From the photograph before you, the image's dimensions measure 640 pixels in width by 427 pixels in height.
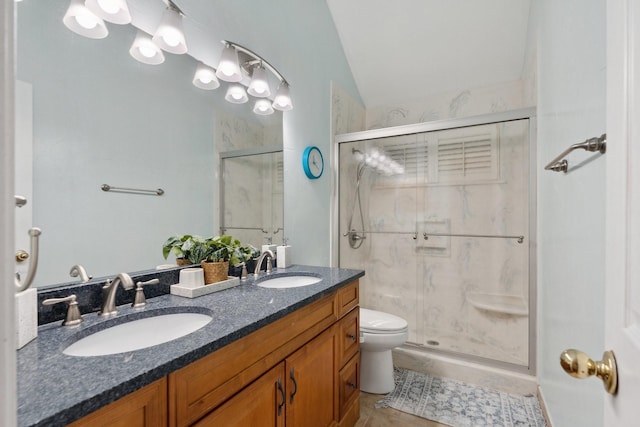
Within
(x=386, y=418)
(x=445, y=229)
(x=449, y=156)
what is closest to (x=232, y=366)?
(x=386, y=418)

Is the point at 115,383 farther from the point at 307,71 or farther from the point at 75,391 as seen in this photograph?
the point at 307,71

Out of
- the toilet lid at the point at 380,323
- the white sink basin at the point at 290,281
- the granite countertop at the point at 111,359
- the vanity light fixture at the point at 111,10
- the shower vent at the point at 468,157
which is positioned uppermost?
the vanity light fixture at the point at 111,10

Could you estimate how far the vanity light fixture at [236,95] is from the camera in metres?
1.66

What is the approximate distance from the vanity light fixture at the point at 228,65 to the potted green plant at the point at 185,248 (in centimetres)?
83

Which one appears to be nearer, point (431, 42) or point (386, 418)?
point (386, 418)

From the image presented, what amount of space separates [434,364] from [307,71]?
7.57 ft

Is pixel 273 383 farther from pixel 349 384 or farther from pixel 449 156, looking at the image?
pixel 449 156

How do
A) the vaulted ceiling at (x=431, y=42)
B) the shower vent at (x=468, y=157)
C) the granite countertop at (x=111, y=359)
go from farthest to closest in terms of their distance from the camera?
the shower vent at (x=468, y=157)
the vaulted ceiling at (x=431, y=42)
the granite countertop at (x=111, y=359)

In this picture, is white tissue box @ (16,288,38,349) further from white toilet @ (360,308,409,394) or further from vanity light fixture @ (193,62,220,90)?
white toilet @ (360,308,409,394)

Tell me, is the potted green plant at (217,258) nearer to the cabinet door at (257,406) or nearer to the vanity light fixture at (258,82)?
the cabinet door at (257,406)

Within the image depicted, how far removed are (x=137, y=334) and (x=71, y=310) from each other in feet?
0.64

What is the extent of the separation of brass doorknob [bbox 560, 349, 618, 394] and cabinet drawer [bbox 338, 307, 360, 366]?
110 cm

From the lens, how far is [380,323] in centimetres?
207

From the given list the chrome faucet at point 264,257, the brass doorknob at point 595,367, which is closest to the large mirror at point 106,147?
the chrome faucet at point 264,257
